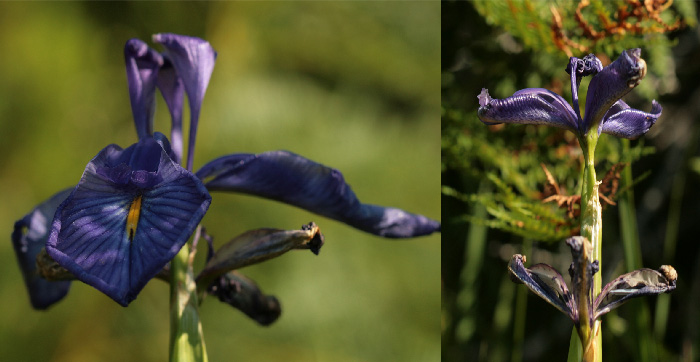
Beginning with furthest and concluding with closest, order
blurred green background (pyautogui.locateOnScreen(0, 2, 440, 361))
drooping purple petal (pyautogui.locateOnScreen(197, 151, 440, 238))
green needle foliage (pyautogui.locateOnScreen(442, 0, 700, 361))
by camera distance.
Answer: blurred green background (pyautogui.locateOnScreen(0, 2, 440, 361)) → green needle foliage (pyautogui.locateOnScreen(442, 0, 700, 361)) → drooping purple petal (pyautogui.locateOnScreen(197, 151, 440, 238))

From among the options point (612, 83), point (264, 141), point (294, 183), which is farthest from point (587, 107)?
point (264, 141)

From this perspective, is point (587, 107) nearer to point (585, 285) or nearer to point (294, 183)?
point (585, 285)

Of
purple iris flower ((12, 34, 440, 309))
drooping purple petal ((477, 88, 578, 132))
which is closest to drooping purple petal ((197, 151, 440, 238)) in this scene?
purple iris flower ((12, 34, 440, 309))

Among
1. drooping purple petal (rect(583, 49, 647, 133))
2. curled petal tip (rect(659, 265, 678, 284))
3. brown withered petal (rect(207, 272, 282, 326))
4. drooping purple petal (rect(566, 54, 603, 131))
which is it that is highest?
drooping purple petal (rect(566, 54, 603, 131))

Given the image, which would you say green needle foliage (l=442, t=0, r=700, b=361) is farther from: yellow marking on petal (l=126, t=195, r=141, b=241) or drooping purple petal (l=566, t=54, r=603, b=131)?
yellow marking on petal (l=126, t=195, r=141, b=241)

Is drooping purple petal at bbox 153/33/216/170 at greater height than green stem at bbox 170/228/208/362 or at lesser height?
greater

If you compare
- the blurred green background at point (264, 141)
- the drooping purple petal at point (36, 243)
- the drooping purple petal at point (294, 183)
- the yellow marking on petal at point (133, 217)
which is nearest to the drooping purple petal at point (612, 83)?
the drooping purple petal at point (294, 183)

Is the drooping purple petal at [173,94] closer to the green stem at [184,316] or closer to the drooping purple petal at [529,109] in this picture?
the green stem at [184,316]
